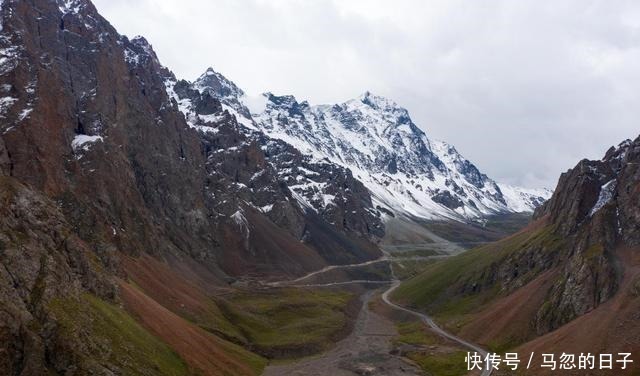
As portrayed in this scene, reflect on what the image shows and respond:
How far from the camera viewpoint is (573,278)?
435 ft

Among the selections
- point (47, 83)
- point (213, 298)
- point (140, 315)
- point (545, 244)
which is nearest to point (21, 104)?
point (47, 83)

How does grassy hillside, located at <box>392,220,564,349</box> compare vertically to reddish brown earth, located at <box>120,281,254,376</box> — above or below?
above

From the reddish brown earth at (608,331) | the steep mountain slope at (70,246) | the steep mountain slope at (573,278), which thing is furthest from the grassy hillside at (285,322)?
the reddish brown earth at (608,331)

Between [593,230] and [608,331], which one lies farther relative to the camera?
[593,230]

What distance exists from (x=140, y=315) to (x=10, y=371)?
40.0 m

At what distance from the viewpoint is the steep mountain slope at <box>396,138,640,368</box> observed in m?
110

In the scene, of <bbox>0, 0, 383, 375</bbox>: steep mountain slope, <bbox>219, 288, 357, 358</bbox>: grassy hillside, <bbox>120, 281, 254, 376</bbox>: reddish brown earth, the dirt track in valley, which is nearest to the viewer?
<bbox>0, 0, 383, 375</bbox>: steep mountain slope

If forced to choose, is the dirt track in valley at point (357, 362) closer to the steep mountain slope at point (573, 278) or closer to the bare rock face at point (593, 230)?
the steep mountain slope at point (573, 278)

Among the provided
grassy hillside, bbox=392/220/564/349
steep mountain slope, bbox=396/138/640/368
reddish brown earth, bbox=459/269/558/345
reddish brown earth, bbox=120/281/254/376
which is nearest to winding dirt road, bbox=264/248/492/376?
reddish brown earth, bbox=459/269/558/345

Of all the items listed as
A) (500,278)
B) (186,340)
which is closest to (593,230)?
(500,278)

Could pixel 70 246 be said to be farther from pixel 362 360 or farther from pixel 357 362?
pixel 362 360

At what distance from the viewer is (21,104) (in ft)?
502

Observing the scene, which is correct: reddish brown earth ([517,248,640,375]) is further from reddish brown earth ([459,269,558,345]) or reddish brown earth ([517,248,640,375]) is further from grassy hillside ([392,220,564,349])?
grassy hillside ([392,220,564,349])

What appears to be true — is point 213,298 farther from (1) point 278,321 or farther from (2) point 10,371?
(2) point 10,371
